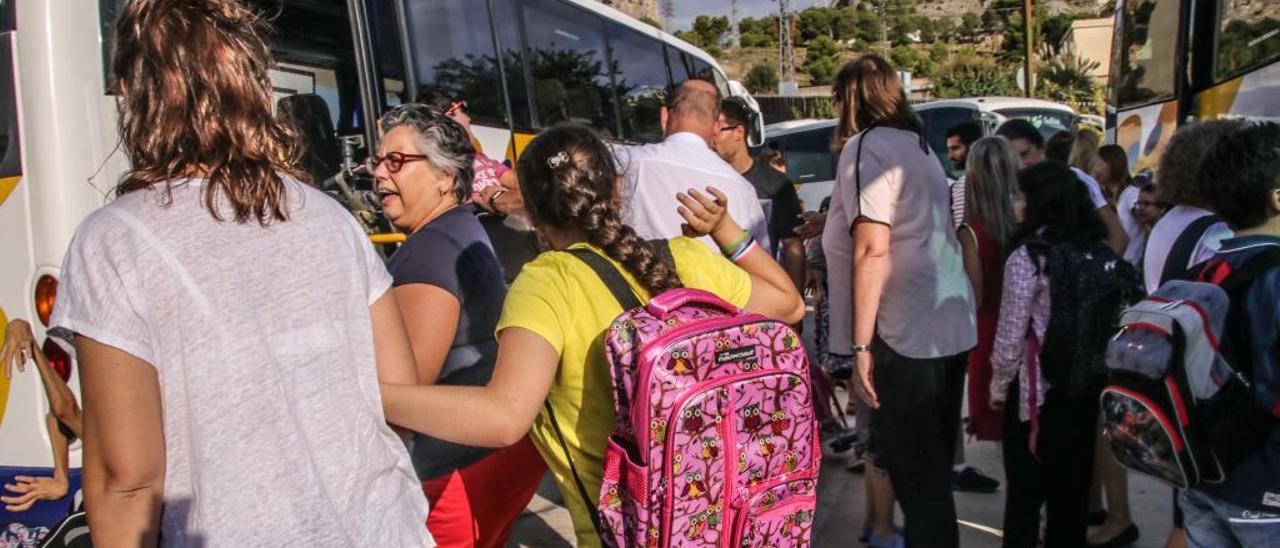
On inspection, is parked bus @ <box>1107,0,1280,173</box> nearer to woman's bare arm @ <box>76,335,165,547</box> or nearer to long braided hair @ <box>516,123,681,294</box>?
long braided hair @ <box>516,123,681,294</box>

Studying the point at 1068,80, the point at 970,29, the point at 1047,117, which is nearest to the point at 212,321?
the point at 1047,117

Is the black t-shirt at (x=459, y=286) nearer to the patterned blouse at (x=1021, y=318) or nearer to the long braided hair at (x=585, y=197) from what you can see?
the long braided hair at (x=585, y=197)

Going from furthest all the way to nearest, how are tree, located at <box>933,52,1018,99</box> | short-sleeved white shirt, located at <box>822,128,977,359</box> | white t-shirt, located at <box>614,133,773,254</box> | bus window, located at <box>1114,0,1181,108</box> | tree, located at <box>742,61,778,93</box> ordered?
tree, located at <box>742,61,778,93</box> → tree, located at <box>933,52,1018,99</box> → bus window, located at <box>1114,0,1181,108</box> → white t-shirt, located at <box>614,133,773,254</box> → short-sleeved white shirt, located at <box>822,128,977,359</box>

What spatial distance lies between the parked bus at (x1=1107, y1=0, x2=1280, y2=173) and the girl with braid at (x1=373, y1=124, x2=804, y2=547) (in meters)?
3.89

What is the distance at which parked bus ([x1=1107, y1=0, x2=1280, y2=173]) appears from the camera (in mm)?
5438

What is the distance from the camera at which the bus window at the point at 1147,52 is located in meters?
7.84

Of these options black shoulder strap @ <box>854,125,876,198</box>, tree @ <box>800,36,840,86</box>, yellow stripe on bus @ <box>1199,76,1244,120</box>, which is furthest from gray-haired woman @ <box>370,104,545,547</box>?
tree @ <box>800,36,840,86</box>

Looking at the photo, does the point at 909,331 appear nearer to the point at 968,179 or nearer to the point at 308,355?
the point at 968,179

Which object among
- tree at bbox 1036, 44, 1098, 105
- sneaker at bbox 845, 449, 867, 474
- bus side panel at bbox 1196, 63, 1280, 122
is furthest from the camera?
tree at bbox 1036, 44, 1098, 105

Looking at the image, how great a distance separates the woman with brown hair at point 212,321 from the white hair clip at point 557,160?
1.83ft

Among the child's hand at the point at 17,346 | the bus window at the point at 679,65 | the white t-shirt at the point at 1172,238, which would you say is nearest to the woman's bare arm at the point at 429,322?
the child's hand at the point at 17,346

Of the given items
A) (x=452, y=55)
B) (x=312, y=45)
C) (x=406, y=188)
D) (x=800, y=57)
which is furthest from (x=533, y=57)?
(x=800, y=57)

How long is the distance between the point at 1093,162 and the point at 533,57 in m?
4.29

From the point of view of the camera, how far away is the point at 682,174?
11.3 ft
